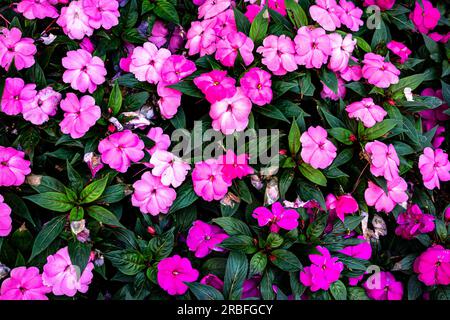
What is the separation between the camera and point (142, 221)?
6.68 ft

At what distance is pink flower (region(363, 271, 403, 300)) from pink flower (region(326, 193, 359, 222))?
0.97ft

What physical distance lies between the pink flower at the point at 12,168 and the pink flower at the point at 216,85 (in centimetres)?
67

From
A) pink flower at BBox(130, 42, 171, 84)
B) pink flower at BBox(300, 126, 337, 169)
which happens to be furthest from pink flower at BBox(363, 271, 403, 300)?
pink flower at BBox(130, 42, 171, 84)

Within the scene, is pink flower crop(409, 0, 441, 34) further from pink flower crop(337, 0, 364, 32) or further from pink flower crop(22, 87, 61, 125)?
pink flower crop(22, 87, 61, 125)

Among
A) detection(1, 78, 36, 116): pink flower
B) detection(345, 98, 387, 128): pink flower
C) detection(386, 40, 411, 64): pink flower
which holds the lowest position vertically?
detection(345, 98, 387, 128): pink flower

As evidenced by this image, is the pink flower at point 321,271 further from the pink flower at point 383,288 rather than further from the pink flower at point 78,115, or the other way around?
the pink flower at point 78,115

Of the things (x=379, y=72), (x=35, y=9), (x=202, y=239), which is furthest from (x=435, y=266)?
(x=35, y=9)

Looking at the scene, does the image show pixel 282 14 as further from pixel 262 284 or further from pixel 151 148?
pixel 262 284

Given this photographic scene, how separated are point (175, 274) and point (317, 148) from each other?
68 centimetres

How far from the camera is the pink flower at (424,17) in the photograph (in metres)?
2.57

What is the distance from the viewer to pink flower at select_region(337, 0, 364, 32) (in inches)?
89.1

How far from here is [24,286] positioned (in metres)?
1.81

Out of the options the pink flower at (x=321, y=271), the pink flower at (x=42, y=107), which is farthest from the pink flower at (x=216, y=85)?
the pink flower at (x=321, y=271)
